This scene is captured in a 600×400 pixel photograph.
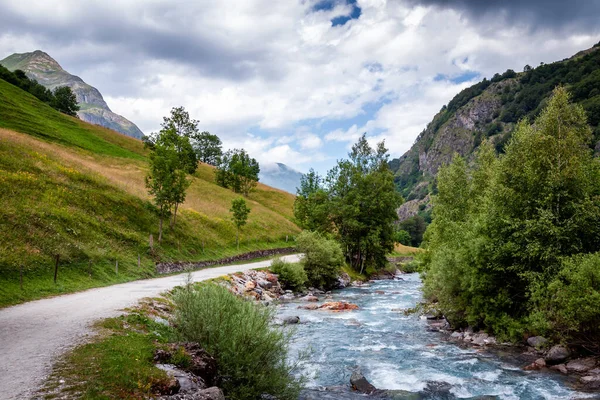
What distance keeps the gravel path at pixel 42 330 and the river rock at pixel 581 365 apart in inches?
728

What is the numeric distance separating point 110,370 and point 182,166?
42097mm

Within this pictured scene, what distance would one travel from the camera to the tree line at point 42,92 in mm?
110938

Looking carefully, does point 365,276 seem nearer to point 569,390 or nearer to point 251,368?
point 569,390

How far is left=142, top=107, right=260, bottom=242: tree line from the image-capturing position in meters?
45.2

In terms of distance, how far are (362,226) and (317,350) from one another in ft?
124

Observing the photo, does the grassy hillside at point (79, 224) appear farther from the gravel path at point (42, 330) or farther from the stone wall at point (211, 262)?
the gravel path at point (42, 330)

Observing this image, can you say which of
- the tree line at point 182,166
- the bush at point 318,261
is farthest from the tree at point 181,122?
the bush at point 318,261

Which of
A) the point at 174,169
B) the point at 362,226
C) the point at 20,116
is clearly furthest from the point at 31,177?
the point at 20,116

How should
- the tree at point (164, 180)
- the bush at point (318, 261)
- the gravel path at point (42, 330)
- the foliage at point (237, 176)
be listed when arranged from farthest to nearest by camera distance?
the foliage at point (237, 176) → the bush at point (318, 261) → the tree at point (164, 180) → the gravel path at point (42, 330)

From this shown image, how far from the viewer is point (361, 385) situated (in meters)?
14.8

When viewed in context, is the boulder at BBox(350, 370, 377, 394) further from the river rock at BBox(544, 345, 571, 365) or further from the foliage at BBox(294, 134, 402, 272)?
the foliage at BBox(294, 134, 402, 272)

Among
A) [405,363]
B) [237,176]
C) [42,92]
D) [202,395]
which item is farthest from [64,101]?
[202,395]

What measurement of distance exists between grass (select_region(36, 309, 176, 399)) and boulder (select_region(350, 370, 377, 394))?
6.99m

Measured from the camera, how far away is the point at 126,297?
21.5m
